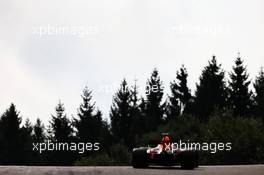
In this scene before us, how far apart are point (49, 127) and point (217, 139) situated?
4892cm

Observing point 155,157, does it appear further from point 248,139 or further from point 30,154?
point 30,154

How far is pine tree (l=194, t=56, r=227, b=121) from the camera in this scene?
88.8m

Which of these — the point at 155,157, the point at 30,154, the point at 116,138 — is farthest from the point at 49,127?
the point at 155,157

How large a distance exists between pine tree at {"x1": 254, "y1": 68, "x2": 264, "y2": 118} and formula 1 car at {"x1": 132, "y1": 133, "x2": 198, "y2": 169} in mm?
63336

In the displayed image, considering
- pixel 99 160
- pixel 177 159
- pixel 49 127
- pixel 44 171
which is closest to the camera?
pixel 44 171

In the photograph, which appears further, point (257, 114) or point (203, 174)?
point (257, 114)

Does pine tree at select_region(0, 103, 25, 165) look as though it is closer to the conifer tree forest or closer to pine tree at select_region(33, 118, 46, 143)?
the conifer tree forest

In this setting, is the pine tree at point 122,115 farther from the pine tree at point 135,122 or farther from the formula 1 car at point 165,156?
the formula 1 car at point 165,156

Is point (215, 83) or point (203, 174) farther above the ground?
point (215, 83)

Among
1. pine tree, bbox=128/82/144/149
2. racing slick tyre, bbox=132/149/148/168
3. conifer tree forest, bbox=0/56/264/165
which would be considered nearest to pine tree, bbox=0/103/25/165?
conifer tree forest, bbox=0/56/264/165

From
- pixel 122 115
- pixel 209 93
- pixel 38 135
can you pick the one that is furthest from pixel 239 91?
pixel 38 135

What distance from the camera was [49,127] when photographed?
10806 cm

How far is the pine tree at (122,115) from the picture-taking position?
93750 millimetres

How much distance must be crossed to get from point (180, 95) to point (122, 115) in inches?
479
